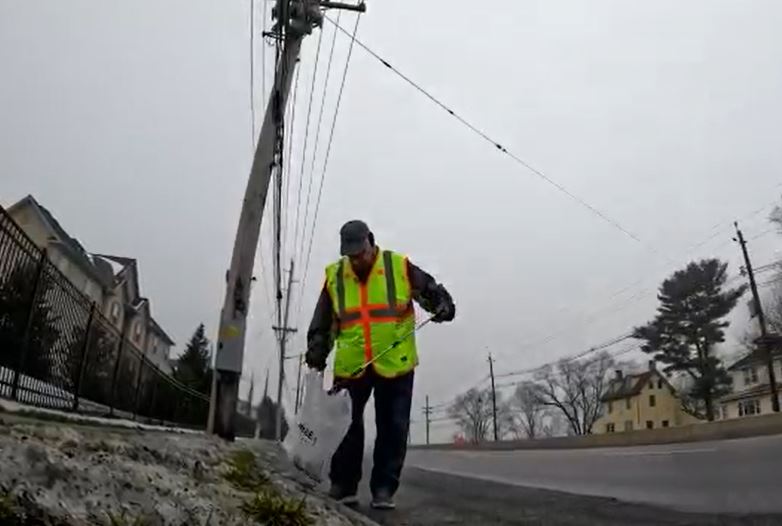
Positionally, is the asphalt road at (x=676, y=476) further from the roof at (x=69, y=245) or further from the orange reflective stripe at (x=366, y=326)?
the roof at (x=69, y=245)

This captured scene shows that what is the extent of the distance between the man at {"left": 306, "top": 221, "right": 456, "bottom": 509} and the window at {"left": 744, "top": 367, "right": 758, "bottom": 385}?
63.5m

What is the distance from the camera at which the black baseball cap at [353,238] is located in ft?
14.0

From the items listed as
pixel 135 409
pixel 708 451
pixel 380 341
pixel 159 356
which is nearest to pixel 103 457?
pixel 380 341

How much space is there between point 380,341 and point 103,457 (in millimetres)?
1876

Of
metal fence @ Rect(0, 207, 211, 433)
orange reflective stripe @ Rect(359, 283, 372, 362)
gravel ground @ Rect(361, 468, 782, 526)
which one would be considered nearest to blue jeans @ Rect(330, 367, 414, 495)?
orange reflective stripe @ Rect(359, 283, 372, 362)

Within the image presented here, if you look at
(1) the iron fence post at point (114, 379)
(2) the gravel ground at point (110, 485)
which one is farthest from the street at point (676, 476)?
(1) the iron fence post at point (114, 379)

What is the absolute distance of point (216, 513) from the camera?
8.23 feet

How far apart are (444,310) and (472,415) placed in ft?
314

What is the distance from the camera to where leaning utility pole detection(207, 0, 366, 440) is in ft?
33.3

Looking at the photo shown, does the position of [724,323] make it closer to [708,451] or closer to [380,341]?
[708,451]

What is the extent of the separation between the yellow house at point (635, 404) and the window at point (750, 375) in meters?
8.57

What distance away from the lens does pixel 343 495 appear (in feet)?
14.6

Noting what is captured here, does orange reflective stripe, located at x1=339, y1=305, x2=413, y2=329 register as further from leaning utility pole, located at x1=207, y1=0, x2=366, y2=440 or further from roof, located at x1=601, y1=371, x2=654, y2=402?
roof, located at x1=601, y1=371, x2=654, y2=402

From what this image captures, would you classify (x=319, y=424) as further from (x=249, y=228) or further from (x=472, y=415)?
(x=472, y=415)
